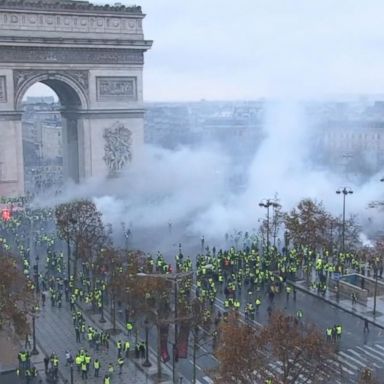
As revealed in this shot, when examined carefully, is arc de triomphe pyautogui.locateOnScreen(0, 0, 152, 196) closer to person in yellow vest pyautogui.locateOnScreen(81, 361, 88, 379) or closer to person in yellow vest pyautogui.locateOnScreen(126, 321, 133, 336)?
person in yellow vest pyautogui.locateOnScreen(126, 321, 133, 336)

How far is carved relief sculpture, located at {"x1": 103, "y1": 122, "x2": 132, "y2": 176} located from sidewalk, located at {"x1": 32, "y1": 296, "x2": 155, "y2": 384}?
2144 cm

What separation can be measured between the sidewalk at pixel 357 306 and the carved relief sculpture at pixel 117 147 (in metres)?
21.2

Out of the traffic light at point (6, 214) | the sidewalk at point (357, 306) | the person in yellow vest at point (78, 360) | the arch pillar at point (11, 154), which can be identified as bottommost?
the sidewalk at point (357, 306)

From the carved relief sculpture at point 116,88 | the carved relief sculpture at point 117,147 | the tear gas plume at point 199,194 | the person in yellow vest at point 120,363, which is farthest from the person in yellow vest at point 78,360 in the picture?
the carved relief sculpture at point 116,88

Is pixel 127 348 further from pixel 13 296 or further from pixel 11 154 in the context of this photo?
pixel 11 154

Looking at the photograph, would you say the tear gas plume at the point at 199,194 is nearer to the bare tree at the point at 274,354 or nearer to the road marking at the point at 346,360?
the road marking at the point at 346,360

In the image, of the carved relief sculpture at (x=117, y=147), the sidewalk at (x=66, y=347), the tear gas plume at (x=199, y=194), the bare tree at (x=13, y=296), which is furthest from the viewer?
the carved relief sculpture at (x=117, y=147)

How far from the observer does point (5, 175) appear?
47.0 meters

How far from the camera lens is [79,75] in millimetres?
47812

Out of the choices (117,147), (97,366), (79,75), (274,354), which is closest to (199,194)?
(117,147)

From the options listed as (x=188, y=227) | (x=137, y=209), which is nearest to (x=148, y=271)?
(x=188, y=227)

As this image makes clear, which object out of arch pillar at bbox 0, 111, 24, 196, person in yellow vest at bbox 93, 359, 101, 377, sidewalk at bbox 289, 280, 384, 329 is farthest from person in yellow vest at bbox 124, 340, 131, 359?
arch pillar at bbox 0, 111, 24, 196

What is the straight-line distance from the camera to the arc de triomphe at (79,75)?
45344 mm

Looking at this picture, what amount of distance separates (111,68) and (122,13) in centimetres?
371
